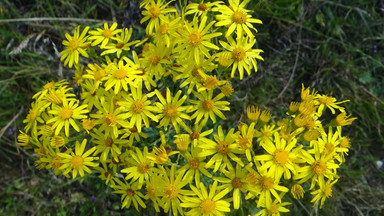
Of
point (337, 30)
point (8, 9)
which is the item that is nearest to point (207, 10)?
point (337, 30)

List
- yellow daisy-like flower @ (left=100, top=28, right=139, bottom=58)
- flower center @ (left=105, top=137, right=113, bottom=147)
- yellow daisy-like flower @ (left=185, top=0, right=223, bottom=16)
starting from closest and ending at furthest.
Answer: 1. flower center @ (left=105, top=137, right=113, bottom=147)
2. yellow daisy-like flower @ (left=185, top=0, right=223, bottom=16)
3. yellow daisy-like flower @ (left=100, top=28, right=139, bottom=58)

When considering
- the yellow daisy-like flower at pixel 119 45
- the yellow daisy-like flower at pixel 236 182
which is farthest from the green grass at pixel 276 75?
the yellow daisy-like flower at pixel 236 182

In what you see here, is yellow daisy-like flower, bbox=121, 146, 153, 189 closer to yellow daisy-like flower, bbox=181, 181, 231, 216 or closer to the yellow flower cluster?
the yellow flower cluster

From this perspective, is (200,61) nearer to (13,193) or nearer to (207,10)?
(207,10)

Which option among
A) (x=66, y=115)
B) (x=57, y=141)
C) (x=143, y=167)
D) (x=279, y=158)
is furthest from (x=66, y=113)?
(x=279, y=158)

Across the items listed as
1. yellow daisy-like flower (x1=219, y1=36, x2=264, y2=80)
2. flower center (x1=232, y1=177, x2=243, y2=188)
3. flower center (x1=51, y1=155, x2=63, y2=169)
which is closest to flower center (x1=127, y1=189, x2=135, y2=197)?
flower center (x1=51, y1=155, x2=63, y2=169)

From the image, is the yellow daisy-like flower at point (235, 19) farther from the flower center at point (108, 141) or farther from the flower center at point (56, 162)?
the flower center at point (56, 162)
